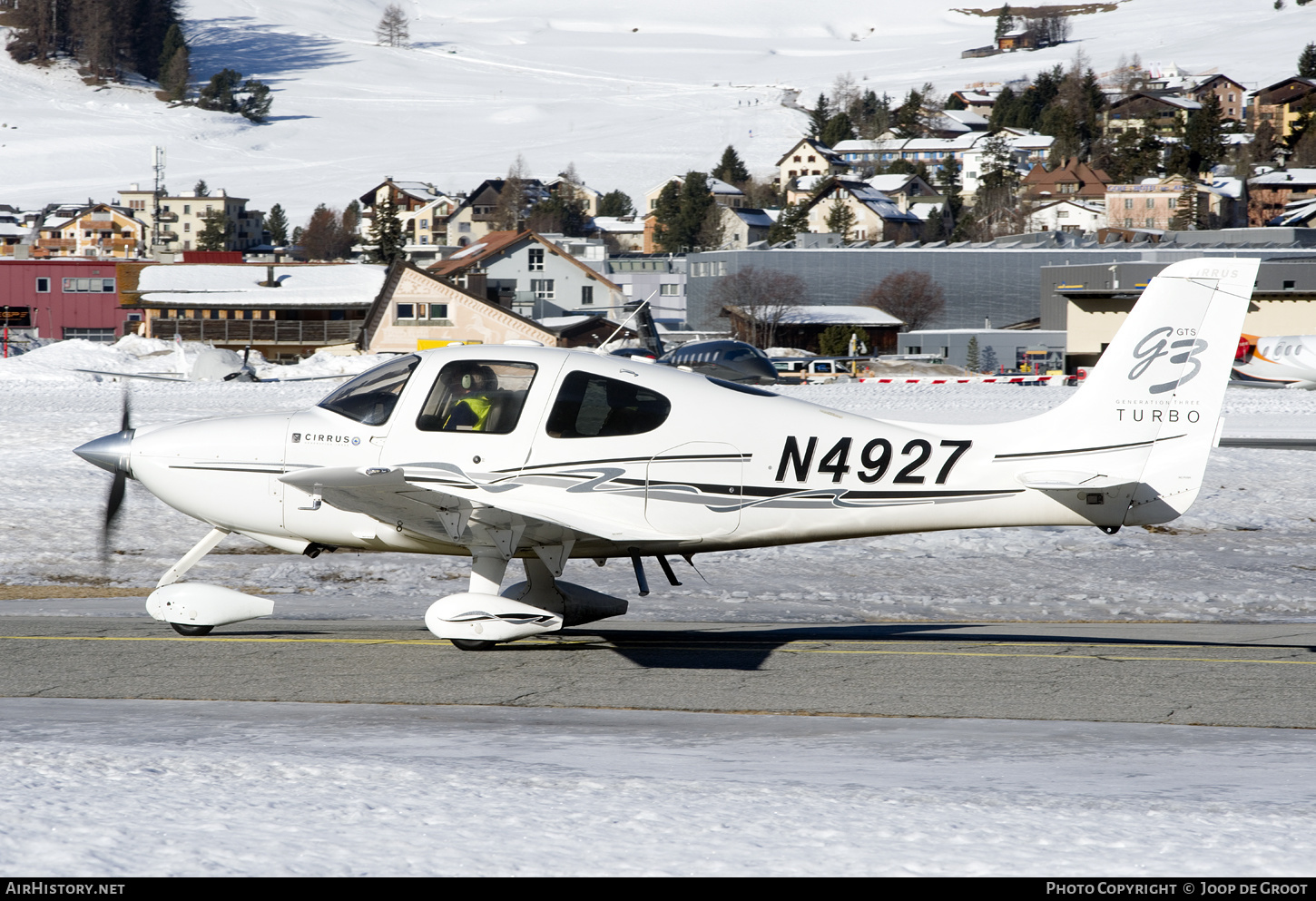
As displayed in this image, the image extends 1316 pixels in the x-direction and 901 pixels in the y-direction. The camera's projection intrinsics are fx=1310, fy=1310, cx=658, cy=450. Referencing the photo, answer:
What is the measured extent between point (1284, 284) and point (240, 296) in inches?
2281

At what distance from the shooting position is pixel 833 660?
10.2m

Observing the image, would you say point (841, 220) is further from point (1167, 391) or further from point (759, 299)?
point (1167, 391)

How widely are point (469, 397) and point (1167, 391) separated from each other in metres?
5.42

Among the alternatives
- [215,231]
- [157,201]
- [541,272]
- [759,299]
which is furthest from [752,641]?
[215,231]

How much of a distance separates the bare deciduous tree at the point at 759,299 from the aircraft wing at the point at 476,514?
3083 inches

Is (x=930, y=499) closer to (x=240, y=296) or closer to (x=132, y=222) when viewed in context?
(x=240, y=296)

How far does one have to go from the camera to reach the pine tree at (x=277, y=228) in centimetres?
17188

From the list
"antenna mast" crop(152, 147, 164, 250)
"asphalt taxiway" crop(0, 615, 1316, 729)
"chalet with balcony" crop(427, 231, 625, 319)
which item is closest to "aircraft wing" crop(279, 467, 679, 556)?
"asphalt taxiway" crop(0, 615, 1316, 729)

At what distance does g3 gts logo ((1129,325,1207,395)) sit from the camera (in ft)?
→ 32.9

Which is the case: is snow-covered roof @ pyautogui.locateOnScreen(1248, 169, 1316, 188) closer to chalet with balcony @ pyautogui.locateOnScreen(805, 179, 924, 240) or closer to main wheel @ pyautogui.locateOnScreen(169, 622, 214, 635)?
chalet with balcony @ pyautogui.locateOnScreen(805, 179, 924, 240)

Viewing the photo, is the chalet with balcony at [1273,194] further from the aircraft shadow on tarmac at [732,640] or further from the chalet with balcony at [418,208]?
the aircraft shadow on tarmac at [732,640]

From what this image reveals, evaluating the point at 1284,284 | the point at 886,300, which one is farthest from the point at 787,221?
the point at 1284,284

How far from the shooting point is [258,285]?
275 ft

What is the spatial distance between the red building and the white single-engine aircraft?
8453cm
